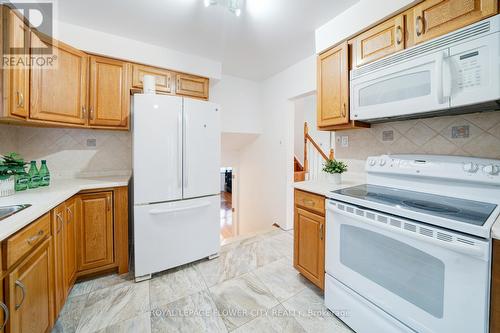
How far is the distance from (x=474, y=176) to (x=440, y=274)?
0.65 m

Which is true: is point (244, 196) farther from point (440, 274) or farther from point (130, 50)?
point (440, 274)

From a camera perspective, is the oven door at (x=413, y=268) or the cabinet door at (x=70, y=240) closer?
the oven door at (x=413, y=268)

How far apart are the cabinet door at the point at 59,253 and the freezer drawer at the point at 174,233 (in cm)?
48

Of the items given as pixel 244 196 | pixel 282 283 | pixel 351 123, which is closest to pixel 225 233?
pixel 244 196

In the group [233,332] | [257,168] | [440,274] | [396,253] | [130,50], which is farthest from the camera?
[257,168]

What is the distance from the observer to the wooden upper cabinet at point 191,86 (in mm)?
2350

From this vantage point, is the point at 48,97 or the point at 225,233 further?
the point at 225,233

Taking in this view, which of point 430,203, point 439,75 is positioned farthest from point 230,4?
point 430,203

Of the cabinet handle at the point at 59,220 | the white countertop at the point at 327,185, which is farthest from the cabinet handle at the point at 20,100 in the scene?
the white countertop at the point at 327,185

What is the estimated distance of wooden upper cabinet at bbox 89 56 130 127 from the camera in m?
1.95

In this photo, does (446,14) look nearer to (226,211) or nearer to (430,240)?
(430,240)

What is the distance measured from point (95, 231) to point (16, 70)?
1338mm

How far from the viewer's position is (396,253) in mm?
1079

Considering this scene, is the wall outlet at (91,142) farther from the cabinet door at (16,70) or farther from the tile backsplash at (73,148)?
the cabinet door at (16,70)
